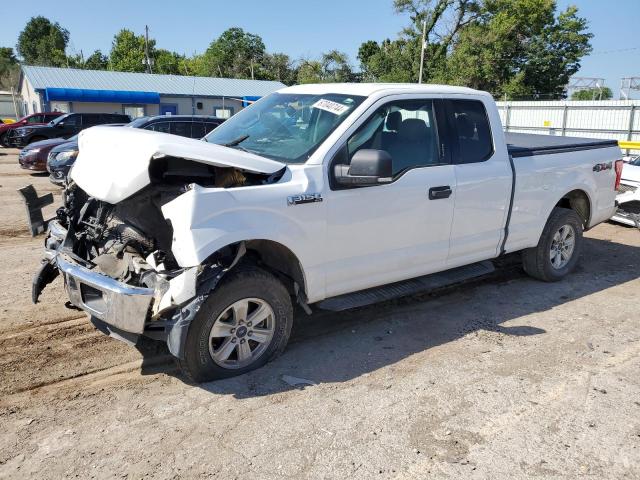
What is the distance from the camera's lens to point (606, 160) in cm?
641

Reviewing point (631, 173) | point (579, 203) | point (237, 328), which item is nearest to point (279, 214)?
point (237, 328)

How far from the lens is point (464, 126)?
5000 millimetres

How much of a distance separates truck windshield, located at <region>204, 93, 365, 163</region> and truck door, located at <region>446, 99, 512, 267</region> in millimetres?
1146

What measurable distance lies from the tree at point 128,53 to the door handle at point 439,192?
75.0m

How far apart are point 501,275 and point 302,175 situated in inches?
142

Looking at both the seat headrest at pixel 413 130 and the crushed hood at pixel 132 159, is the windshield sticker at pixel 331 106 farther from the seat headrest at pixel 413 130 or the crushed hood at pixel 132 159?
the crushed hood at pixel 132 159

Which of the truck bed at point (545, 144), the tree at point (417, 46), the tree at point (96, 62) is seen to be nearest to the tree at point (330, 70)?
the tree at point (417, 46)

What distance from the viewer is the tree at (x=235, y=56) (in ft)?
247

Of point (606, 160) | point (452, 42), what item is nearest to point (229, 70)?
point (452, 42)

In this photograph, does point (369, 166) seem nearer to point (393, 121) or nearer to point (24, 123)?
point (393, 121)

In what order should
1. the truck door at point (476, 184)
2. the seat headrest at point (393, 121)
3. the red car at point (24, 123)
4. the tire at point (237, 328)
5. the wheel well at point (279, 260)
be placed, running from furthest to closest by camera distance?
the red car at point (24, 123) < the truck door at point (476, 184) < the seat headrest at point (393, 121) < the wheel well at point (279, 260) < the tire at point (237, 328)

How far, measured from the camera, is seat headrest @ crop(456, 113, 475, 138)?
16.3ft

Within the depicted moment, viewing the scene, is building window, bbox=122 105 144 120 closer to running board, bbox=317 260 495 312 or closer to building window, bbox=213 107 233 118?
building window, bbox=213 107 233 118

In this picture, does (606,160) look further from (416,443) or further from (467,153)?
(416,443)
